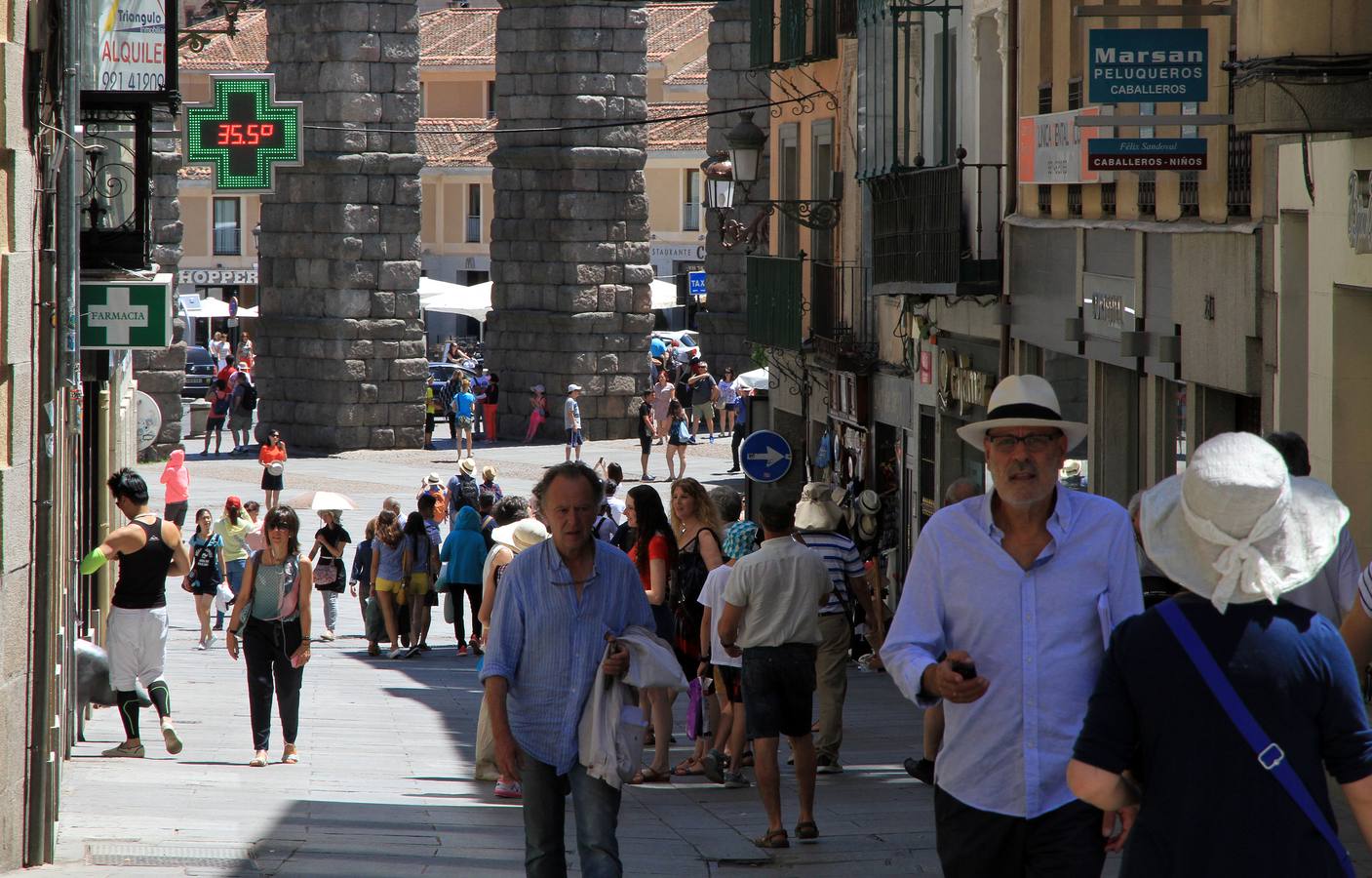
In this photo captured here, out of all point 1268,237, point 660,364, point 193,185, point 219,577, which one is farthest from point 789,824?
point 193,185

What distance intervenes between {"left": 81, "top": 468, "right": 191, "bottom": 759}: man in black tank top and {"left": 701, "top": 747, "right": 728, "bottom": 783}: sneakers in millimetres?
2942

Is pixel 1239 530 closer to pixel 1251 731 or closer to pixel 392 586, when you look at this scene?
pixel 1251 731

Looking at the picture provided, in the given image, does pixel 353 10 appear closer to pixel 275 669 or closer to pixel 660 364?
pixel 660 364

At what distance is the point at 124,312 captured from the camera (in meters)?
13.7

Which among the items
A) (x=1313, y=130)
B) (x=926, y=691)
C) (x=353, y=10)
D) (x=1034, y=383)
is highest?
(x=353, y=10)

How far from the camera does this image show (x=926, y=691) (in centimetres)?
491

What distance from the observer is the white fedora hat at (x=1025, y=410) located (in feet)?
16.9

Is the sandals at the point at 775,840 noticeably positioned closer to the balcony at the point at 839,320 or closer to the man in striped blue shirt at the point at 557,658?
the man in striped blue shirt at the point at 557,658

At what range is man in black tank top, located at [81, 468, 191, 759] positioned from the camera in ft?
38.8

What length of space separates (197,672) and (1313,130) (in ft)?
35.5

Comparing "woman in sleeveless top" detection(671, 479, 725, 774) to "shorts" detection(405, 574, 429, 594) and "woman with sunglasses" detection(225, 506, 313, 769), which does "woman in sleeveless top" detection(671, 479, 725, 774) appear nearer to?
"woman with sunglasses" detection(225, 506, 313, 769)

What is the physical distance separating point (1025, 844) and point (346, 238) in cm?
3627

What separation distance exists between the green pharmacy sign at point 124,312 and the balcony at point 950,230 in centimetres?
719

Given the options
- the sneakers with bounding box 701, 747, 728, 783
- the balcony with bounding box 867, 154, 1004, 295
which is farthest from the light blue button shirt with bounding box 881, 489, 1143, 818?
the balcony with bounding box 867, 154, 1004, 295
